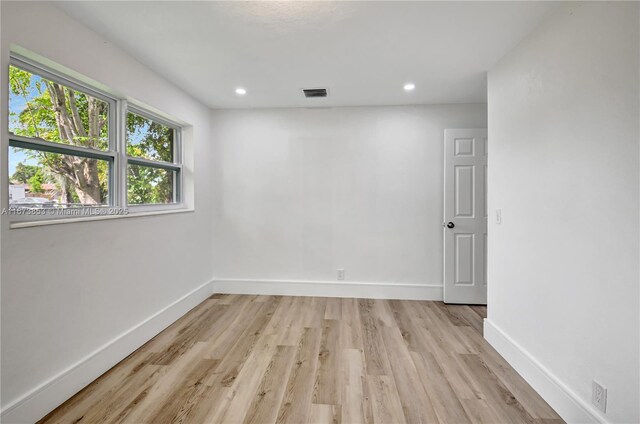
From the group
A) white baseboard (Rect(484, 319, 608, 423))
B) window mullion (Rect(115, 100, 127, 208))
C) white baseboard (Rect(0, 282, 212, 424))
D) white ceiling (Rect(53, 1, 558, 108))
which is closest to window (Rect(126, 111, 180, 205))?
window mullion (Rect(115, 100, 127, 208))

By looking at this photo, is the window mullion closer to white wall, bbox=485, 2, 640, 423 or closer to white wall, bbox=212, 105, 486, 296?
white wall, bbox=212, 105, 486, 296

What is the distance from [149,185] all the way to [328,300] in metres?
2.39

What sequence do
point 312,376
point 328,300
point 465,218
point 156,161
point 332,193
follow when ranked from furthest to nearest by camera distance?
point 332,193 < point 328,300 < point 465,218 < point 156,161 < point 312,376

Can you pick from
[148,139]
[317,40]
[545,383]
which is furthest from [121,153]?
[545,383]

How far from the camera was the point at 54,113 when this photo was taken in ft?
6.63

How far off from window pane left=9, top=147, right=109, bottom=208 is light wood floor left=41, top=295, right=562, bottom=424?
4.10ft

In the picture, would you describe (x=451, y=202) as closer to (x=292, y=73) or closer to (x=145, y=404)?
(x=292, y=73)

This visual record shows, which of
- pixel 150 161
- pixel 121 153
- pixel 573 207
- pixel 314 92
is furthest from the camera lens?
pixel 314 92

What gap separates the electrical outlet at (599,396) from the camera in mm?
1517

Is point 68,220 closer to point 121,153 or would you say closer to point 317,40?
point 121,153

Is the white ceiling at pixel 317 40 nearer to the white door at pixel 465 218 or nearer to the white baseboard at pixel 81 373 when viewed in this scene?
the white door at pixel 465 218

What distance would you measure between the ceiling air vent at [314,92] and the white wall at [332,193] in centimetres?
49

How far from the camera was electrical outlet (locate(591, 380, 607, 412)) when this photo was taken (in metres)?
1.52

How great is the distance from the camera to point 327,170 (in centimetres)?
395
